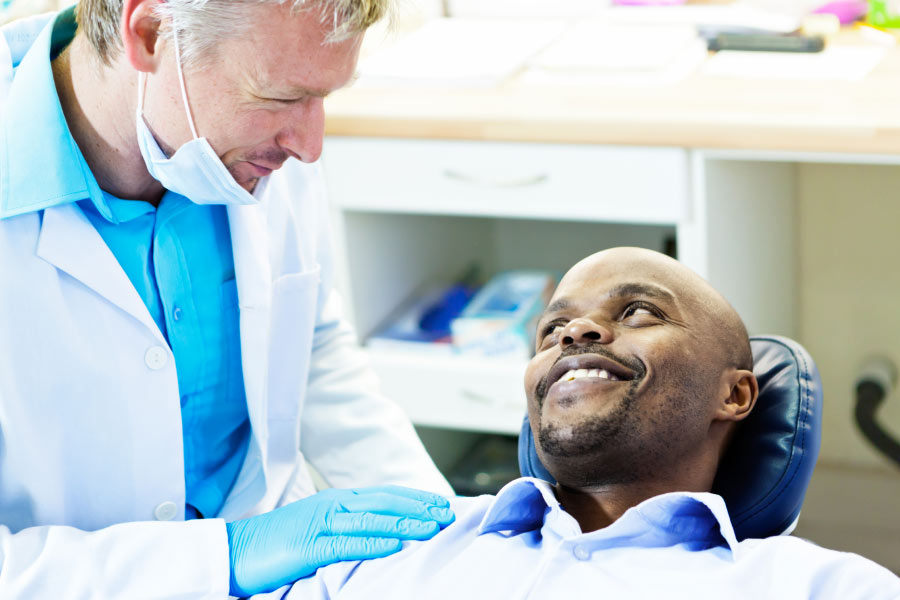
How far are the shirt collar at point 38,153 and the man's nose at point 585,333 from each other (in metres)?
0.55

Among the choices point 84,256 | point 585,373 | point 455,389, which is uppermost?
point 84,256

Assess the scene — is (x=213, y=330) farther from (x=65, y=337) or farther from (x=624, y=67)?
(x=624, y=67)

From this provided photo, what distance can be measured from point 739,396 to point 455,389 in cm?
73

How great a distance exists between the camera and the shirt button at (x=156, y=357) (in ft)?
4.38

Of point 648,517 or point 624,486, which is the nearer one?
point 648,517

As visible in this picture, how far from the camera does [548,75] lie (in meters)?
2.02

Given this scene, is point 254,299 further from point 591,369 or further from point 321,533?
point 591,369

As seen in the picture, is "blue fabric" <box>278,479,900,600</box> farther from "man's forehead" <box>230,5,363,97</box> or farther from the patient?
"man's forehead" <box>230,5,363,97</box>

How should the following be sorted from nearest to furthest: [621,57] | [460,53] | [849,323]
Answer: [621,57] → [460,53] → [849,323]

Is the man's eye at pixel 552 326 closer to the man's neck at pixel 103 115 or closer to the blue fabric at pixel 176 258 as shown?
the blue fabric at pixel 176 258

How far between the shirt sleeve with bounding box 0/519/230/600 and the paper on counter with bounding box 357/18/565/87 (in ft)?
3.18

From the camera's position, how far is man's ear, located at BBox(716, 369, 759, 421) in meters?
1.39

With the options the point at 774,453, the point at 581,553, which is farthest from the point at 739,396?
the point at 581,553

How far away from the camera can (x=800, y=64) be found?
6.40 feet
